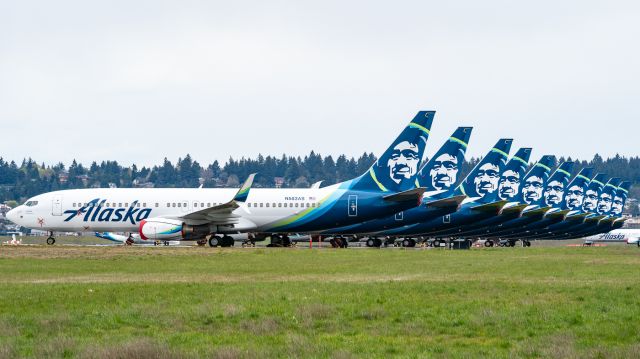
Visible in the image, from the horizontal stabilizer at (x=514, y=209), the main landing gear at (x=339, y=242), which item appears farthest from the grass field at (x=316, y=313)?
the horizontal stabilizer at (x=514, y=209)

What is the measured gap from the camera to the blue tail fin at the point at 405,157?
227ft

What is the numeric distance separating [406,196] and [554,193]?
41.6m

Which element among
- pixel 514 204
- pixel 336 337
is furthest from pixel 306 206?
pixel 336 337

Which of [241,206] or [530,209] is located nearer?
[241,206]

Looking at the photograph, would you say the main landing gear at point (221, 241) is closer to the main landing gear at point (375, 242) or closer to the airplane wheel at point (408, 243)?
the main landing gear at point (375, 242)

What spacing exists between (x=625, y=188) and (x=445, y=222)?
60.4m

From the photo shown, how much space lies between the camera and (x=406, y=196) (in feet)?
223

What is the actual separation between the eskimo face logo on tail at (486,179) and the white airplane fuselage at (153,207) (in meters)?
18.7

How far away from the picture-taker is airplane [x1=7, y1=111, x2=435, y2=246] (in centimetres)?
6900

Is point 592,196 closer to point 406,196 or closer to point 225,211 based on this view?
point 406,196

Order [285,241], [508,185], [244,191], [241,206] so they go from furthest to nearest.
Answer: [508,185]
[285,241]
[241,206]
[244,191]

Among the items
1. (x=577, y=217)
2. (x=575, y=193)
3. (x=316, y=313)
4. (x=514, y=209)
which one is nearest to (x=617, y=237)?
(x=575, y=193)

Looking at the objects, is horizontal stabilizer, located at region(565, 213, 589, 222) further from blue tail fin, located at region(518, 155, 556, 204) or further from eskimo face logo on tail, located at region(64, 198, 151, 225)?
eskimo face logo on tail, located at region(64, 198, 151, 225)

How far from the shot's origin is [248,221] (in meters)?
71.6
